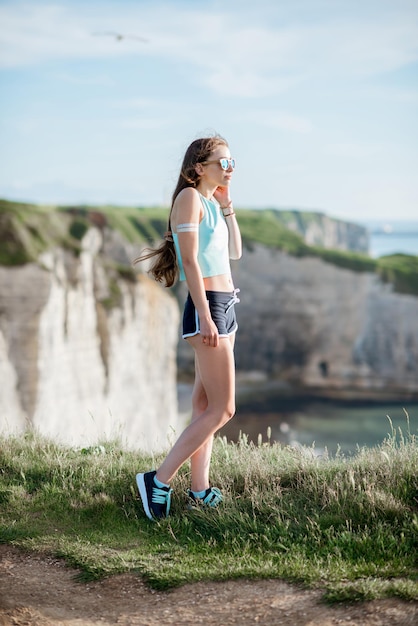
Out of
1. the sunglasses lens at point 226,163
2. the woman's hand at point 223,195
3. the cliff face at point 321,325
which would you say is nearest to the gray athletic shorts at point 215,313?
the woman's hand at point 223,195

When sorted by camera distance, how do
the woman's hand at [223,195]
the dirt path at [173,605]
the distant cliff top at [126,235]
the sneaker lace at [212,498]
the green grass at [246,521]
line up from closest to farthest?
the dirt path at [173,605] → the green grass at [246,521] → the sneaker lace at [212,498] → the woman's hand at [223,195] → the distant cliff top at [126,235]

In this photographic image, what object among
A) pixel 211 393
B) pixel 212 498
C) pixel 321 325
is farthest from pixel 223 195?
pixel 321 325

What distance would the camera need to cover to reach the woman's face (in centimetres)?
559

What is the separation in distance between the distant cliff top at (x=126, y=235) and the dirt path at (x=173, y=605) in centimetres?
1900

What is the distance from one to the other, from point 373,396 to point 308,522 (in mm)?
52224

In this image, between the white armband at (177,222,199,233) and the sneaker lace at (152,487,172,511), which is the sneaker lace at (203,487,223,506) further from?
the white armband at (177,222,199,233)

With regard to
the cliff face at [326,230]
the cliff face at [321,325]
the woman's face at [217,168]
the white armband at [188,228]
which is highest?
the cliff face at [326,230]

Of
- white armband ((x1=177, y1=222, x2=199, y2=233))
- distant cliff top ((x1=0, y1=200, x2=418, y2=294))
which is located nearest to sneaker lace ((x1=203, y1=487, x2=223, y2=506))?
white armband ((x1=177, y1=222, x2=199, y2=233))

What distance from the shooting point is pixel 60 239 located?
33.1 m

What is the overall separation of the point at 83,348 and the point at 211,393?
91.7 feet

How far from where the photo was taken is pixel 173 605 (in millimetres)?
4387

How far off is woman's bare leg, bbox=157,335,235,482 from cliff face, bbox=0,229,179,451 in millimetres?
16619

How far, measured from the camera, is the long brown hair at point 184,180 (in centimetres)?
559

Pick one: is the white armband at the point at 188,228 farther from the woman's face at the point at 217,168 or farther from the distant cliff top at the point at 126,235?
the distant cliff top at the point at 126,235
